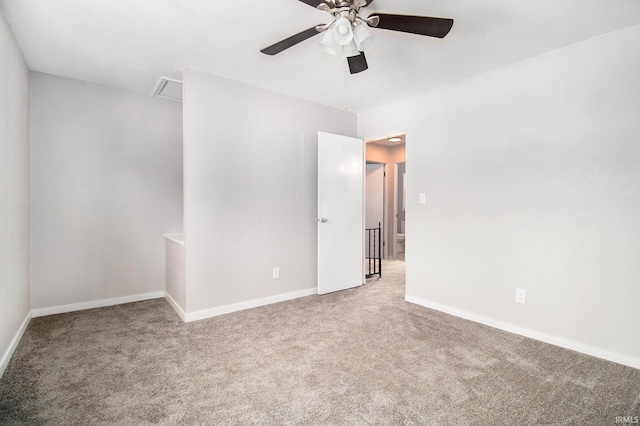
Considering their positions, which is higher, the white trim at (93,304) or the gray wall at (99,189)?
the gray wall at (99,189)

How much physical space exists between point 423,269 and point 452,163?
1208mm

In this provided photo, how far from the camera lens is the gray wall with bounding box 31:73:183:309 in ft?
10.3

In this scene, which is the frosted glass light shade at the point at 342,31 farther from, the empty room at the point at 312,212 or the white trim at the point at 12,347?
the white trim at the point at 12,347

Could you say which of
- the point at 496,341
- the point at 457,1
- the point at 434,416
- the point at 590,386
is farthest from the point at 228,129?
the point at 590,386

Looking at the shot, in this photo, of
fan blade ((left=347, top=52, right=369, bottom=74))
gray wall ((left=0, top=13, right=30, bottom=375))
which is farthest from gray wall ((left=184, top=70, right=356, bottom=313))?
fan blade ((left=347, top=52, right=369, bottom=74))

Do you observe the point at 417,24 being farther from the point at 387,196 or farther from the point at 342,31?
the point at 387,196

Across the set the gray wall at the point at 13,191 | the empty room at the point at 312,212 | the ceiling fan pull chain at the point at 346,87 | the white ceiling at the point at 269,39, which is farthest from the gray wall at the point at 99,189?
the ceiling fan pull chain at the point at 346,87

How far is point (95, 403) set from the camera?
5.80 ft

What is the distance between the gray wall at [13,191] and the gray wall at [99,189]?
20 cm

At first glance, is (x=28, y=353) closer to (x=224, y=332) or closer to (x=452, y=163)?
(x=224, y=332)

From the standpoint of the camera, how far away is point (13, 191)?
242 cm

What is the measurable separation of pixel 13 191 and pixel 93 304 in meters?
1.54

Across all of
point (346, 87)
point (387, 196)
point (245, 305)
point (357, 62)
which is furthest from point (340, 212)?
point (387, 196)

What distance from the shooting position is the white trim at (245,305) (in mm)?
3057
